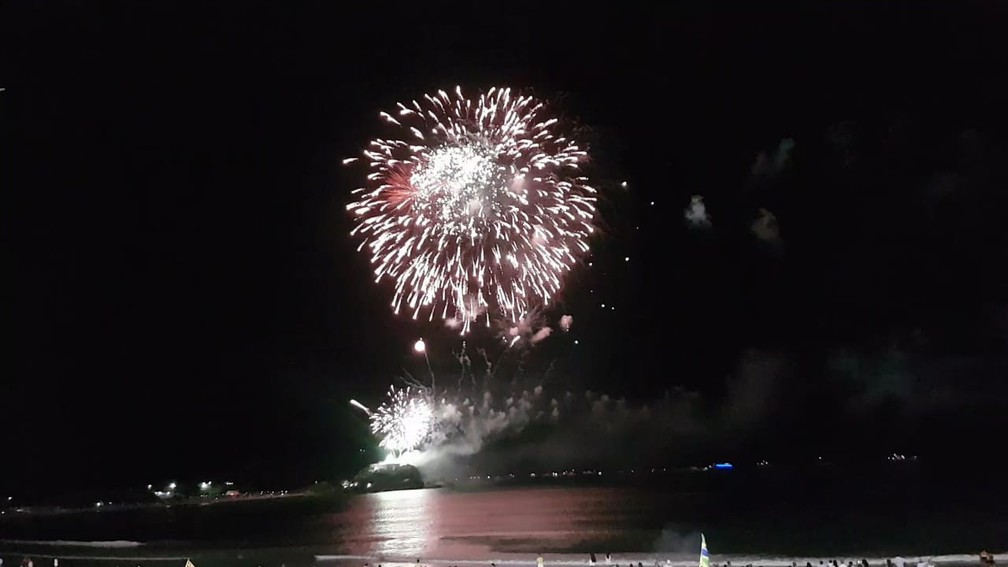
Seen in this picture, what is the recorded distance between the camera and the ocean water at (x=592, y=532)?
48.4 meters

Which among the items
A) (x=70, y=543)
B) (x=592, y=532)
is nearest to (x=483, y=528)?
(x=592, y=532)

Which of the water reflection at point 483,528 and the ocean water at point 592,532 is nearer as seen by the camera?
the ocean water at point 592,532

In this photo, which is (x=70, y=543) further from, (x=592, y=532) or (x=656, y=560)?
(x=656, y=560)

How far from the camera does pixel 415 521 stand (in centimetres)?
9388

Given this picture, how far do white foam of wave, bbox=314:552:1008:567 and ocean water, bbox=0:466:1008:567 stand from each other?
169mm

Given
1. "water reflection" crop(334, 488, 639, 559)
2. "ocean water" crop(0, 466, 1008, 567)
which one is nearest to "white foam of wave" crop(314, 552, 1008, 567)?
"ocean water" crop(0, 466, 1008, 567)

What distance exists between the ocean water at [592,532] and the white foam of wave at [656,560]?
169mm

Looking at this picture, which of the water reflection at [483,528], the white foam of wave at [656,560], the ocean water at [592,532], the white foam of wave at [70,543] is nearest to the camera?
the white foam of wave at [656,560]

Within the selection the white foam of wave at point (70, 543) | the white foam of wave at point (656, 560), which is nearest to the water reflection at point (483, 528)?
the white foam of wave at point (656, 560)

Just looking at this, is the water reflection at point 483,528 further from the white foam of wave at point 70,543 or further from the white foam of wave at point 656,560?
the white foam of wave at point 70,543

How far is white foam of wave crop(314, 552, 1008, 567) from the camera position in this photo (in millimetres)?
37781

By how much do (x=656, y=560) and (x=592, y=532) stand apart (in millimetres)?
27003

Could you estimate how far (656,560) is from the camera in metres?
39.8

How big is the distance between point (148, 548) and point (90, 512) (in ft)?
310
